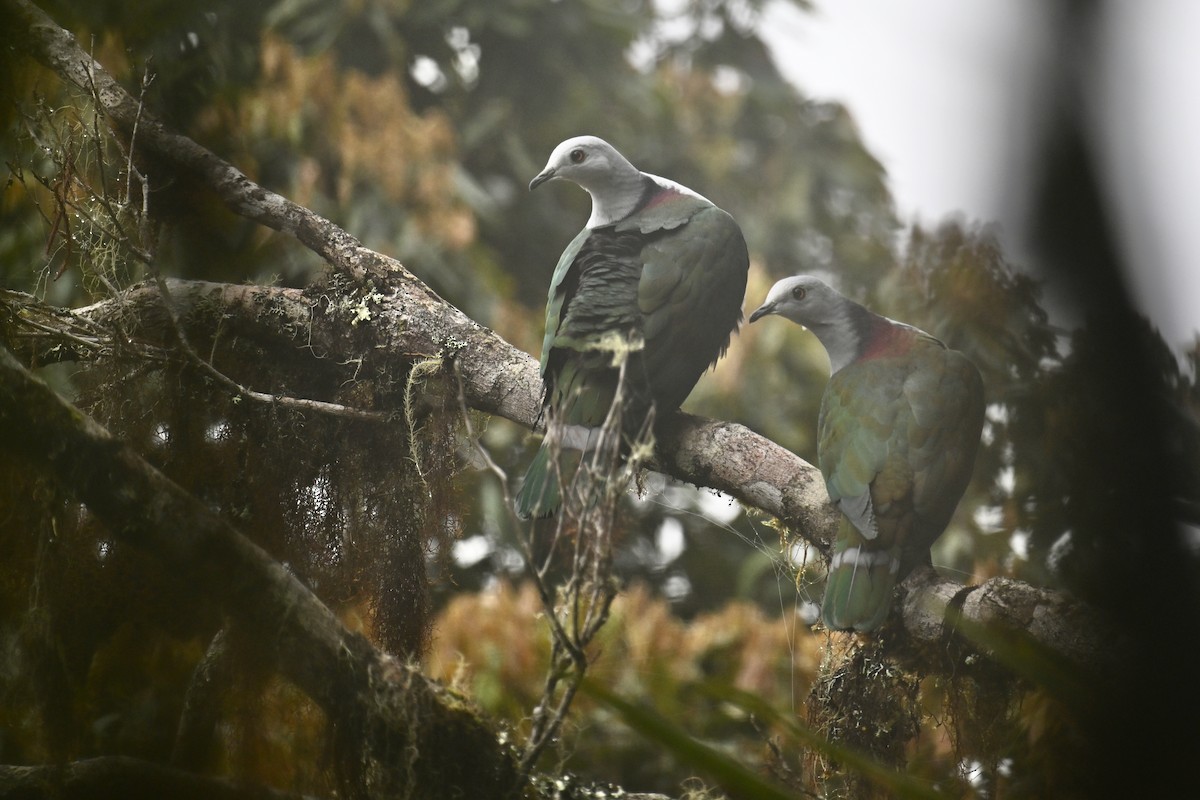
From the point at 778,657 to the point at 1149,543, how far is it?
0.51m

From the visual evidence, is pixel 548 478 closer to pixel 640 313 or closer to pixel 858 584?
pixel 640 313

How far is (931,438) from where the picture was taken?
4.24ft

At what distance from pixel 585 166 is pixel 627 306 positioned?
Result: 0.24 metres

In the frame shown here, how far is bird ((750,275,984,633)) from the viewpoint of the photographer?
1.24 m

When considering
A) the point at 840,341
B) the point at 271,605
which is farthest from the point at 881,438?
the point at 271,605

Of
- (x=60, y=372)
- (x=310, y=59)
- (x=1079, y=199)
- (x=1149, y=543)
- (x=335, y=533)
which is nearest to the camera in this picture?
(x=1079, y=199)

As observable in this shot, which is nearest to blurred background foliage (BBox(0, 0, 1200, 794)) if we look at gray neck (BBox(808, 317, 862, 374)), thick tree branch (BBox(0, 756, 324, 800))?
thick tree branch (BBox(0, 756, 324, 800))

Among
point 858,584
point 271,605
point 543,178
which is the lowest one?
point 271,605

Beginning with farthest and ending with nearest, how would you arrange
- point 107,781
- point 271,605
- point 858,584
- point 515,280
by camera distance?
point 515,280 < point 107,781 < point 271,605 < point 858,584

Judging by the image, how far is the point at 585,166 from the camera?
147cm

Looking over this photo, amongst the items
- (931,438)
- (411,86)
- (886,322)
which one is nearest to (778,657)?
(931,438)

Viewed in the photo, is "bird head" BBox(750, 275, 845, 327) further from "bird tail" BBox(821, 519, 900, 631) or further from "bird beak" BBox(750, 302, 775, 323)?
"bird tail" BBox(821, 519, 900, 631)

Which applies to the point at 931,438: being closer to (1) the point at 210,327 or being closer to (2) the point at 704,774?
(2) the point at 704,774

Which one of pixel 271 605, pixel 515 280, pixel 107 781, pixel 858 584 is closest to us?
pixel 858 584
